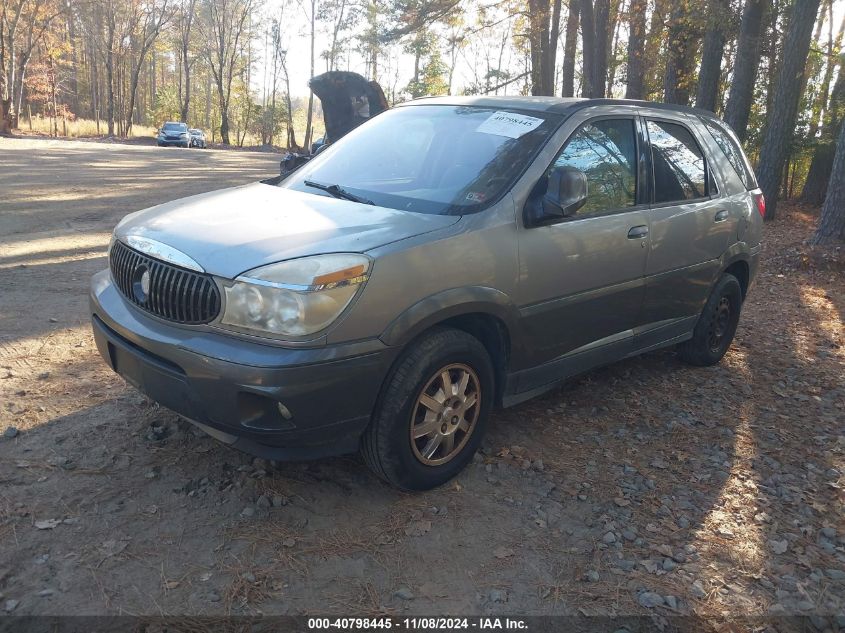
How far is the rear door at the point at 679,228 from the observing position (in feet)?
14.8

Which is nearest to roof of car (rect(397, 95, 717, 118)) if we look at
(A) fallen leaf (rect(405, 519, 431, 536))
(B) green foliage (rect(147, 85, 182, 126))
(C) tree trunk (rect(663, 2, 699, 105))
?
(A) fallen leaf (rect(405, 519, 431, 536))

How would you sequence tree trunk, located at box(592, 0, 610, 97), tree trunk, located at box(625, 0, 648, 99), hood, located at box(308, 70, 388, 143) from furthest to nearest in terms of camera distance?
hood, located at box(308, 70, 388, 143) < tree trunk, located at box(625, 0, 648, 99) < tree trunk, located at box(592, 0, 610, 97)

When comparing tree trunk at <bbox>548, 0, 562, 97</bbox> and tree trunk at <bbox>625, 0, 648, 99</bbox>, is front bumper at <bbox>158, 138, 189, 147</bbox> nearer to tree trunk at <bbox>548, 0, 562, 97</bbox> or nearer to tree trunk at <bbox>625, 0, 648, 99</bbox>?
tree trunk at <bbox>548, 0, 562, 97</bbox>

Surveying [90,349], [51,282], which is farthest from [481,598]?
[51,282]

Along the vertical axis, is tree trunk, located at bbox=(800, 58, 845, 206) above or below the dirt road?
above

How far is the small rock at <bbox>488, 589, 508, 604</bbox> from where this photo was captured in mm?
2785

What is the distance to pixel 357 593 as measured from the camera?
9.08 feet

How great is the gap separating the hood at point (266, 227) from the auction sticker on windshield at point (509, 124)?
86 cm

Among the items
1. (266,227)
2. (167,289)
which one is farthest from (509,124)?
(167,289)

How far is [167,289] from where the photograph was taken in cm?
308

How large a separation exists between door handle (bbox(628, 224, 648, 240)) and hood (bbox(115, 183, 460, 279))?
135 centimetres

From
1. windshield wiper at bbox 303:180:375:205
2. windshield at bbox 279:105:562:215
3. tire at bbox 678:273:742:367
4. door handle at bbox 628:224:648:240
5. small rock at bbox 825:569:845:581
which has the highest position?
windshield at bbox 279:105:562:215

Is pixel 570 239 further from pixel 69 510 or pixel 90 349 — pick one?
pixel 90 349

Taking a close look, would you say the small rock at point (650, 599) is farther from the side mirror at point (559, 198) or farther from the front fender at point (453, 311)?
the side mirror at point (559, 198)
